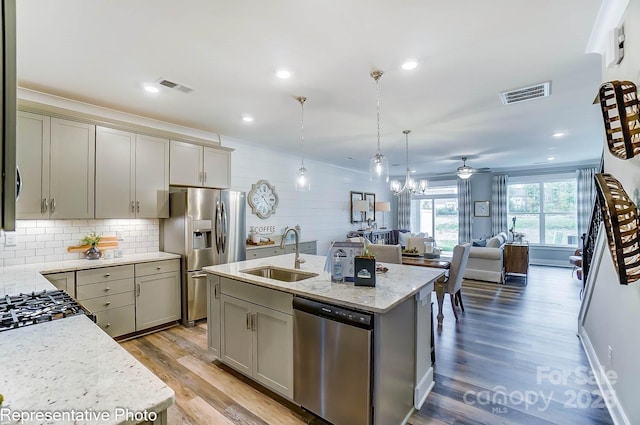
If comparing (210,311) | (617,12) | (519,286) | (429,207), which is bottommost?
(519,286)

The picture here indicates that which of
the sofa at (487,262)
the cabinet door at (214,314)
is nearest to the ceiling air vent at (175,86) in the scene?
the cabinet door at (214,314)

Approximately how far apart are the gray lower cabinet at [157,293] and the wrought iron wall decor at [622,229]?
→ 13.4 feet

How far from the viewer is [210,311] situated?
2.86 m

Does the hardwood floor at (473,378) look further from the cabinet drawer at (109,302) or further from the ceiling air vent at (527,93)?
the ceiling air vent at (527,93)

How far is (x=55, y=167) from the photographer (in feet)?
10.1

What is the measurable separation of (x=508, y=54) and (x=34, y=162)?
14.7 feet

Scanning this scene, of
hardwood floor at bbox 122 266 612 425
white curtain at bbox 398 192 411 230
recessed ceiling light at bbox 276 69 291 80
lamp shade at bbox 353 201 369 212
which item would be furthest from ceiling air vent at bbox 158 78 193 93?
white curtain at bbox 398 192 411 230

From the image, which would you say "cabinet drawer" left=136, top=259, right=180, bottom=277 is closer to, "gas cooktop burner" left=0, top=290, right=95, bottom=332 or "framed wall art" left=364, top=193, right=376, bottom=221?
"gas cooktop burner" left=0, top=290, right=95, bottom=332

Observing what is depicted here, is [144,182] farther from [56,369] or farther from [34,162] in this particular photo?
[56,369]

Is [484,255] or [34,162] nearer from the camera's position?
[34,162]

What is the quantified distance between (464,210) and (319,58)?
25.4ft

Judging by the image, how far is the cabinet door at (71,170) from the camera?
10.1 feet

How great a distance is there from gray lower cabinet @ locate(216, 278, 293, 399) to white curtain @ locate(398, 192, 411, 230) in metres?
8.21

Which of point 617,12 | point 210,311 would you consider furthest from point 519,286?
point 210,311
